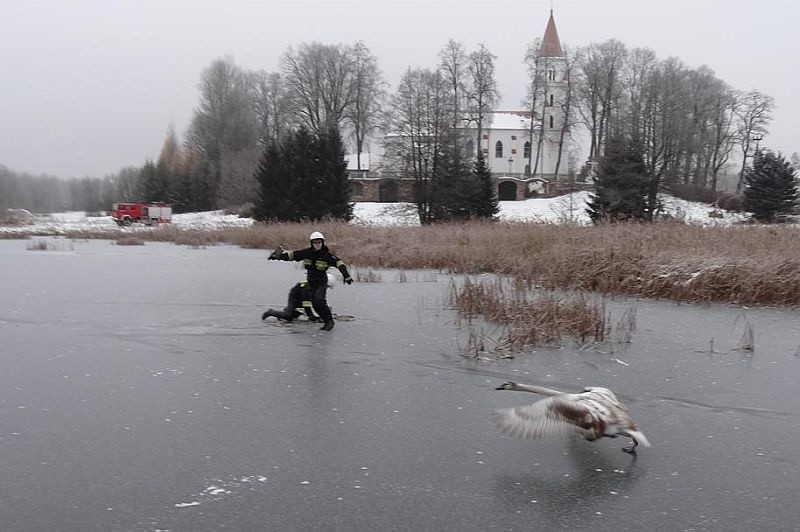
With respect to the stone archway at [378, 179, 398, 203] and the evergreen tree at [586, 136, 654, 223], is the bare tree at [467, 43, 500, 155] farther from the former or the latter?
the evergreen tree at [586, 136, 654, 223]

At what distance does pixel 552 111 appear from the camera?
7456 cm

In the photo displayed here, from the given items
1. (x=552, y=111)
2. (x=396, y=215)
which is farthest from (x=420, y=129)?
(x=552, y=111)

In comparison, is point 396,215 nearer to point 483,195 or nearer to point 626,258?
point 483,195

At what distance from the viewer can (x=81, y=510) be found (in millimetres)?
3883

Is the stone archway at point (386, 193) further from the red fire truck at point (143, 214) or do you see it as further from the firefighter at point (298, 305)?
the firefighter at point (298, 305)

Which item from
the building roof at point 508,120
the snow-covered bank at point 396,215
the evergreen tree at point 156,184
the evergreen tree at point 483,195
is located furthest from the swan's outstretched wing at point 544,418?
the building roof at point 508,120

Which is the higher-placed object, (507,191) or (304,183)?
(507,191)

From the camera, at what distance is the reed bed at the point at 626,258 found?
12797mm

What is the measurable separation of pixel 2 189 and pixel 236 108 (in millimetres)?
51816

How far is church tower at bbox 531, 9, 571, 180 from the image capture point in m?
68.7

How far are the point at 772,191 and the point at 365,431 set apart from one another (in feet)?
157

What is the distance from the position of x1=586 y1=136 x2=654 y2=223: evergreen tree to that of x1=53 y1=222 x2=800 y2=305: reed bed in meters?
18.5

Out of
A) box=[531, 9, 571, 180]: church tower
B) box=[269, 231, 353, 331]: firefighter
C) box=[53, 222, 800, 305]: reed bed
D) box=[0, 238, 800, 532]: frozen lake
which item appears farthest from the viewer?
box=[531, 9, 571, 180]: church tower

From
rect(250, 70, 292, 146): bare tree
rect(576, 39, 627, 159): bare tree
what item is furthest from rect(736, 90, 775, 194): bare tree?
rect(250, 70, 292, 146): bare tree
